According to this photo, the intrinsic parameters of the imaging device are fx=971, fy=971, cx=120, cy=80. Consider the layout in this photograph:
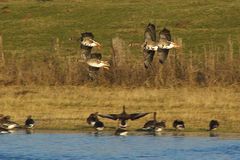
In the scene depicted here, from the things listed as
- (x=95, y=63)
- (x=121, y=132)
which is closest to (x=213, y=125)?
(x=121, y=132)

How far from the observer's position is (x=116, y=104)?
93.0ft

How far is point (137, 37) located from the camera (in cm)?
4712

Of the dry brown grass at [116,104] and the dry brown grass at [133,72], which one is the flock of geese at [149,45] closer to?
the dry brown grass at [116,104]

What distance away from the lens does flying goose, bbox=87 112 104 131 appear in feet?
79.2

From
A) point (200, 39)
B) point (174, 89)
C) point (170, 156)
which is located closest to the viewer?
point (170, 156)

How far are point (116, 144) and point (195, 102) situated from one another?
6.35 m

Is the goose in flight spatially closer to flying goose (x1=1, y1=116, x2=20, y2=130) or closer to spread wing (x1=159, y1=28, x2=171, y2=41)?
spread wing (x1=159, y1=28, x2=171, y2=41)

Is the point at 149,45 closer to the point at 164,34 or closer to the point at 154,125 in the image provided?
→ the point at 164,34

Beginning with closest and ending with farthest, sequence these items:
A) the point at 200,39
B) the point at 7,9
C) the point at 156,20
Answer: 1. the point at 200,39
2. the point at 156,20
3. the point at 7,9

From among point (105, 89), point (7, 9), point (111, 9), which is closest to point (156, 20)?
point (111, 9)

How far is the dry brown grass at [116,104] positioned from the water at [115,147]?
149cm

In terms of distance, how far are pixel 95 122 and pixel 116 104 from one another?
4079mm

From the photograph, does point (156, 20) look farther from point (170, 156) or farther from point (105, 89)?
point (170, 156)

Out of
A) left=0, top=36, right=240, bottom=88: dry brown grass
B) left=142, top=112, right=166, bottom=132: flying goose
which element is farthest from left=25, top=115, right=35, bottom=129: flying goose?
left=0, top=36, right=240, bottom=88: dry brown grass
